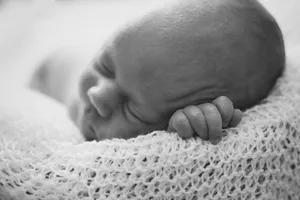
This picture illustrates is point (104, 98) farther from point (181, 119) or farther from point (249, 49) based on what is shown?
point (249, 49)

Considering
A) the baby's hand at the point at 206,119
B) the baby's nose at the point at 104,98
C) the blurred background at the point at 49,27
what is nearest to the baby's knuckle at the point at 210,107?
the baby's hand at the point at 206,119

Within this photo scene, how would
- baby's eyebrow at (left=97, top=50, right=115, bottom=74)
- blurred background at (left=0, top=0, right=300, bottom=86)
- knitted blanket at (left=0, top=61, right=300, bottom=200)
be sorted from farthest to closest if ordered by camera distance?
blurred background at (left=0, top=0, right=300, bottom=86)
baby's eyebrow at (left=97, top=50, right=115, bottom=74)
knitted blanket at (left=0, top=61, right=300, bottom=200)

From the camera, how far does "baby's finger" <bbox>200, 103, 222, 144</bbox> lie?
58cm

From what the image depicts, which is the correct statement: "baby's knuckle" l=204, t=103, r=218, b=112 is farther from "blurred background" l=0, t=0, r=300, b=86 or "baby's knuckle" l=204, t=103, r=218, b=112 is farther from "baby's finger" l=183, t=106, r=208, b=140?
"blurred background" l=0, t=0, r=300, b=86

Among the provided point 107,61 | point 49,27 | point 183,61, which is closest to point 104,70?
point 107,61

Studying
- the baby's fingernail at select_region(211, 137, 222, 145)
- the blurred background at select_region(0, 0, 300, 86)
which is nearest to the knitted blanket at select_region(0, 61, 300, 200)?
the baby's fingernail at select_region(211, 137, 222, 145)

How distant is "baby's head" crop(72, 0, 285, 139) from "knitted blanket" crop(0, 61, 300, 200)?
0.20 feet

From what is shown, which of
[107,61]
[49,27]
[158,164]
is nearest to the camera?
[158,164]

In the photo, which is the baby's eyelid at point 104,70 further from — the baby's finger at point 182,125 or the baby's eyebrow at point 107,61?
the baby's finger at point 182,125

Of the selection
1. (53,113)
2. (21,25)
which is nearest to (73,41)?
(21,25)

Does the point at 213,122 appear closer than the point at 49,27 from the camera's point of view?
Yes

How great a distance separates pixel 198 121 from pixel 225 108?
0.17ft

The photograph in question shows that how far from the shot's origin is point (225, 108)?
60 cm

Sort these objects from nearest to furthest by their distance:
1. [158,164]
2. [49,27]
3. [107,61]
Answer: [158,164]
[107,61]
[49,27]
